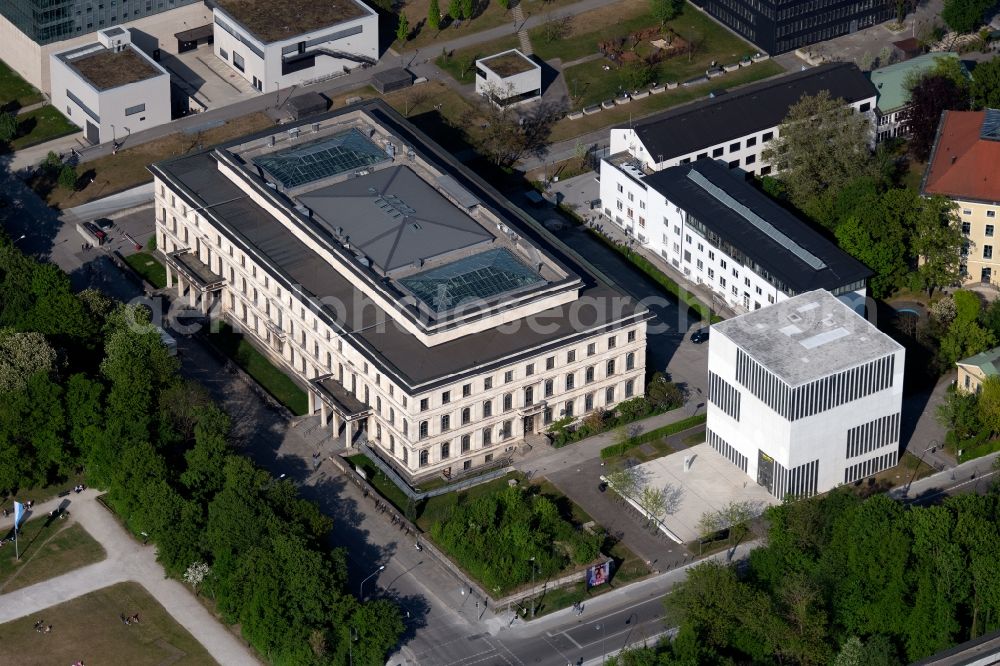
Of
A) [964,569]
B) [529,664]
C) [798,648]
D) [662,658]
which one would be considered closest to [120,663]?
[529,664]

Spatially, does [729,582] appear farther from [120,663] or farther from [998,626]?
[120,663]

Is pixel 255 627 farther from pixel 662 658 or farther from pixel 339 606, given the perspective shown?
pixel 662 658

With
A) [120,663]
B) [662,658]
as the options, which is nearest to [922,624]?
[662,658]

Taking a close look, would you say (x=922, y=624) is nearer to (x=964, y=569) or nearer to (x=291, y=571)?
(x=964, y=569)

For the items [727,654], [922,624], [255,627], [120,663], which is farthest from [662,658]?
[120,663]

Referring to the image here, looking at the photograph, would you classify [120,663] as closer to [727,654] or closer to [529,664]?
[529,664]
